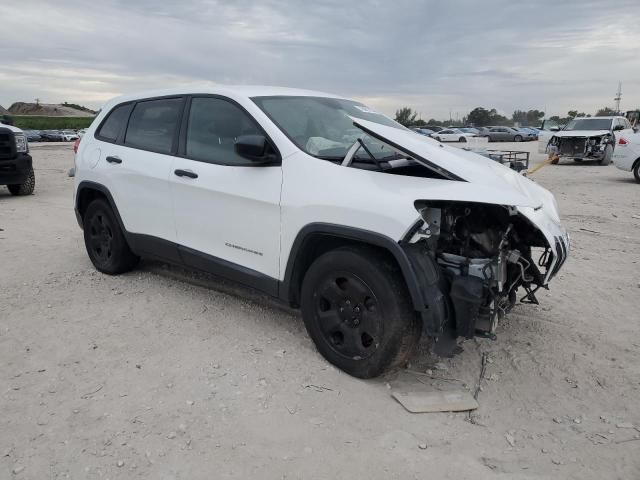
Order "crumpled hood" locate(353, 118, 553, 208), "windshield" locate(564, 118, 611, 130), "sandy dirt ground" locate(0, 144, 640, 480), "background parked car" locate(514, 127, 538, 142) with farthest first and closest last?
"background parked car" locate(514, 127, 538, 142), "windshield" locate(564, 118, 611, 130), "crumpled hood" locate(353, 118, 553, 208), "sandy dirt ground" locate(0, 144, 640, 480)

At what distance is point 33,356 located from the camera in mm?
3631

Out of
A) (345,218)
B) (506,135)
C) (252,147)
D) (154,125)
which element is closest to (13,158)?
(154,125)

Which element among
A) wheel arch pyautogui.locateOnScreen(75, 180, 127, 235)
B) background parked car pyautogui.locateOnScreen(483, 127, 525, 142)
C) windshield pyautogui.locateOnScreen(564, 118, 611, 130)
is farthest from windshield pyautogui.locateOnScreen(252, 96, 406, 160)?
background parked car pyautogui.locateOnScreen(483, 127, 525, 142)

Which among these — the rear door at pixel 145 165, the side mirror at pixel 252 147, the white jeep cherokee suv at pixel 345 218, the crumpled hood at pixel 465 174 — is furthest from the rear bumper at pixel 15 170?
the crumpled hood at pixel 465 174

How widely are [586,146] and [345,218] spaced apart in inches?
684

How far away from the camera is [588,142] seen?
58.1 ft

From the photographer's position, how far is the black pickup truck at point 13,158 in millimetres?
10500

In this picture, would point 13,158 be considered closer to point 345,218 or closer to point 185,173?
point 185,173

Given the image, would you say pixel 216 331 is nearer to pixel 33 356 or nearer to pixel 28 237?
pixel 33 356

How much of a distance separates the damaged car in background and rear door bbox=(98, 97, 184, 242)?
15.7 meters

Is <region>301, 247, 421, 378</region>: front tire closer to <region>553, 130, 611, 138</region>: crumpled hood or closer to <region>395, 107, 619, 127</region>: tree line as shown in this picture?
<region>553, 130, 611, 138</region>: crumpled hood

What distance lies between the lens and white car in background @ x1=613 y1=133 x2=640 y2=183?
12.6 m

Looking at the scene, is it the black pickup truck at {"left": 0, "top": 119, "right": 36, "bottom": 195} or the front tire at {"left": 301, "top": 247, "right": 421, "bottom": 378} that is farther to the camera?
the black pickup truck at {"left": 0, "top": 119, "right": 36, "bottom": 195}

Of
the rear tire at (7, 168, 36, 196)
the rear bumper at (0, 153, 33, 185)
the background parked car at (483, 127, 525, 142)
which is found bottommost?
the rear tire at (7, 168, 36, 196)
